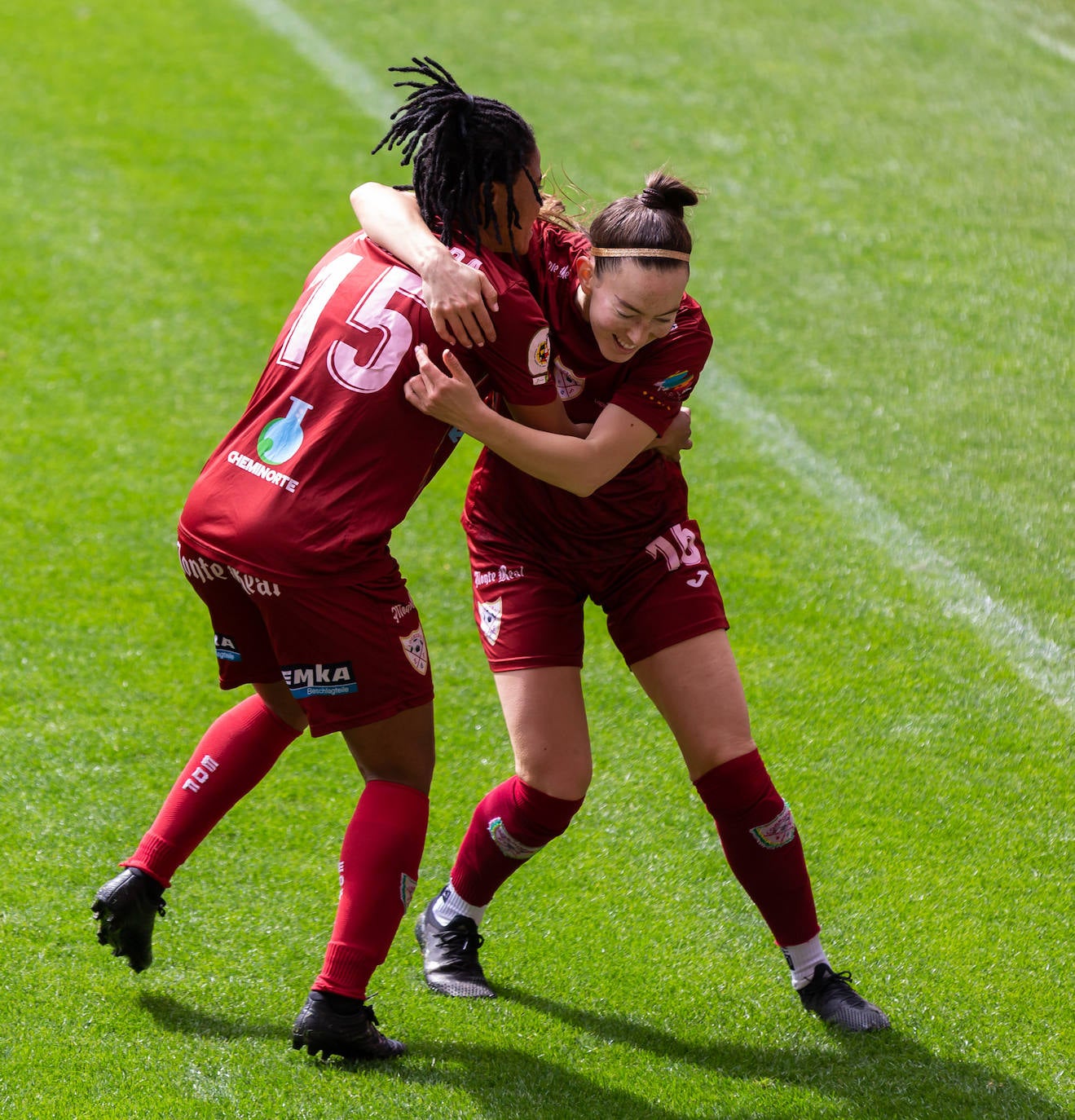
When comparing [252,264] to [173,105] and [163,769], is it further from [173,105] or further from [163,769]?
[163,769]

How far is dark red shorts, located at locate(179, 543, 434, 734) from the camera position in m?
3.00

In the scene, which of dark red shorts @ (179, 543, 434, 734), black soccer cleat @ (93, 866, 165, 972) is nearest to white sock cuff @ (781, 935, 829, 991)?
dark red shorts @ (179, 543, 434, 734)

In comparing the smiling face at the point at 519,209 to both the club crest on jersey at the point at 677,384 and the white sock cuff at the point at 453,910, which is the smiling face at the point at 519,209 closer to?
the club crest on jersey at the point at 677,384

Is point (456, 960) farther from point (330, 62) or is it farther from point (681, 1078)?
point (330, 62)

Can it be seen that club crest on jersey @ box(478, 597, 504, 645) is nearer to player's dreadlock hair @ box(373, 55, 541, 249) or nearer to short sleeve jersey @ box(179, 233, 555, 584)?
short sleeve jersey @ box(179, 233, 555, 584)

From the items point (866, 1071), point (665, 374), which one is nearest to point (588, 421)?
point (665, 374)

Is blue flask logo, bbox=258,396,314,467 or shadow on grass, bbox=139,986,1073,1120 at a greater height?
blue flask logo, bbox=258,396,314,467

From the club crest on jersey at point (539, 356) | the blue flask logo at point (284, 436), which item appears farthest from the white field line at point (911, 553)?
the blue flask logo at point (284, 436)

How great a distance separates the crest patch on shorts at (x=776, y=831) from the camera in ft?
10.7

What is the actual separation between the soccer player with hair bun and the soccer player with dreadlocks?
0.13 m

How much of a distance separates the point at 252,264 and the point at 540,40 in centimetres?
357

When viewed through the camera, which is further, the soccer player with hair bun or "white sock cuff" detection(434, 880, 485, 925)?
"white sock cuff" detection(434, 880, 485, 925)

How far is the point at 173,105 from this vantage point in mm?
9164

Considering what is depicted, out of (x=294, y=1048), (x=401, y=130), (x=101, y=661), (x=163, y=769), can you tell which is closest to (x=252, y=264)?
(x=101, y=661)
